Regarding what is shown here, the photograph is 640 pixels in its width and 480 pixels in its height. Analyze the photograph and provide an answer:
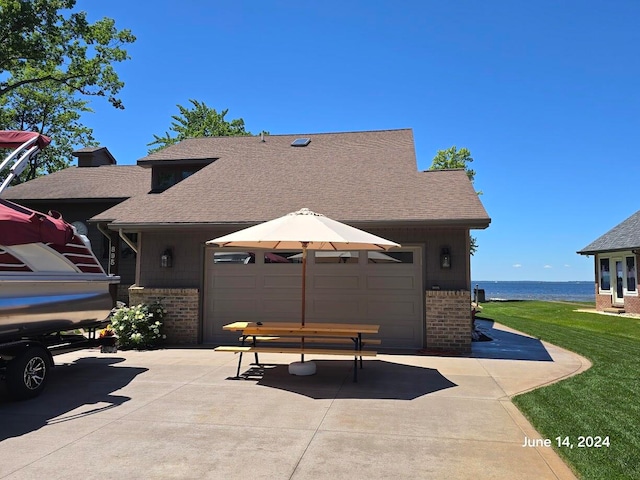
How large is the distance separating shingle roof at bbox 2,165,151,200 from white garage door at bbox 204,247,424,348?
26.8 ft

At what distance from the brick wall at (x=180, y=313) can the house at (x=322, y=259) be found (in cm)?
2

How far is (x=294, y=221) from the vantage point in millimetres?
7688

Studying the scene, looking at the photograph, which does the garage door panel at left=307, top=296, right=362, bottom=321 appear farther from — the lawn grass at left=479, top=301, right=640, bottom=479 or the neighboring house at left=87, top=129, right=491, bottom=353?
the lawn grass at left=479, top=301, right=640, bottom=479

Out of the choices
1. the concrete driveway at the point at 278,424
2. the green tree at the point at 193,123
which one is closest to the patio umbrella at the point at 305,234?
the concrete driveway at the point at 278,424

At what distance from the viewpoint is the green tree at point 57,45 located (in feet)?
61.7

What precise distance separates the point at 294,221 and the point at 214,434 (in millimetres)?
3681

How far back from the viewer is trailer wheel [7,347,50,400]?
20.2 ft

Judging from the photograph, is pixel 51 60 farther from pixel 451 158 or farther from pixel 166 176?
pixel 451 158

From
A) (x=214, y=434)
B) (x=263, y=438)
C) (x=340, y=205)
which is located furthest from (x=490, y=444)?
(x=340, y=205)

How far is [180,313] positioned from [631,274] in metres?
20.0

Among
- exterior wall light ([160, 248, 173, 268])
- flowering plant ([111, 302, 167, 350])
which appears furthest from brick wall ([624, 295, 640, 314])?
flowering plant ([111, 302, 167, 350])

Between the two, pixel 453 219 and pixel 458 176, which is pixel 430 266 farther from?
pixel 458 176

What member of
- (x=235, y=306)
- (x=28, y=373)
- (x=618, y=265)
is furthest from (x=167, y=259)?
(x=618, y=265)

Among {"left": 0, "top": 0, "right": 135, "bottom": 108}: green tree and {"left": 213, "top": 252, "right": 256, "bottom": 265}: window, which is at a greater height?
{"left": 0, "top": 0, "right": 135, "bottom": 108}: green tree
